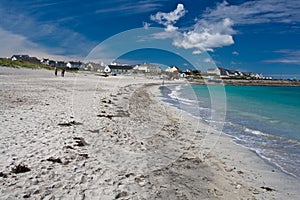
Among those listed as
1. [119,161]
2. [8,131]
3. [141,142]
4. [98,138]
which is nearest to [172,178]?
[119,161]

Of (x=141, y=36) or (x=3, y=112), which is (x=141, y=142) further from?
(x=141, y=36)

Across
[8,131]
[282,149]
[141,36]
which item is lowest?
[282,149]

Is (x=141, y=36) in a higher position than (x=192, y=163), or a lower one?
higher

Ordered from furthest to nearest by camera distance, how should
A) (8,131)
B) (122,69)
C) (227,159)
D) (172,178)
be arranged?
(122,69)
(227,159)
(8,131)
(172,178)

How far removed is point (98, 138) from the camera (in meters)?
7.06

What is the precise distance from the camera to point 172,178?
4.86 metres

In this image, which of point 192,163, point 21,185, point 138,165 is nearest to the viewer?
point 21,185

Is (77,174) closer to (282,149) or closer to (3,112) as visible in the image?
(3,112)

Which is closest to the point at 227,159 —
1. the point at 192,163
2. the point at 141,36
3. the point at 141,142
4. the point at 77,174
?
the point at 192,163

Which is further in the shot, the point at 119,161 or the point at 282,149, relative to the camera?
the point at 282,149

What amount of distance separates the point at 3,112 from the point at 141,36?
20.8ft

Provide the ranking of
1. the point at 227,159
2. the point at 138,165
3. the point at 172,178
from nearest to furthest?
the point at 172,178
the point at 138,165
the point at 227,159

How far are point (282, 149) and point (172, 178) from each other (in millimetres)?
5561

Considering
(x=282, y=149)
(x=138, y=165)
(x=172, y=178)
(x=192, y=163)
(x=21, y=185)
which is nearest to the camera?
(x=21, y=185)
